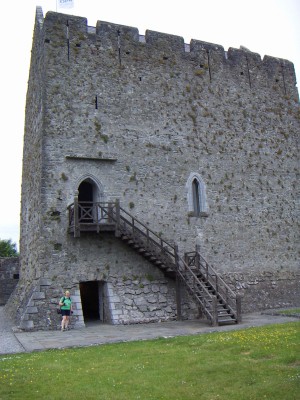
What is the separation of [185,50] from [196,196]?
678 cm

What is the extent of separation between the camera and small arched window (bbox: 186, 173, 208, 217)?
1912 cm

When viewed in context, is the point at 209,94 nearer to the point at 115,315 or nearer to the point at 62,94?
the point at 62,94

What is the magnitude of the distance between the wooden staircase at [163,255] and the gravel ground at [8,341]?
384cm

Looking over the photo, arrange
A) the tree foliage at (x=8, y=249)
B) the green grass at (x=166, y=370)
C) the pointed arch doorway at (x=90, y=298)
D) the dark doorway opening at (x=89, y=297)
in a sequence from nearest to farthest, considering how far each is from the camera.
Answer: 1. the green grass at (x=166, y=370)
2. the pointed arch doorway at (x=90, y=298)
3. the dark doorway opening at (x=89, y=297)
4. the tree foliage at (x=8, y=249)

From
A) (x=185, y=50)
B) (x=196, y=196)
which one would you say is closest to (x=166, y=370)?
(x=196, y=196)

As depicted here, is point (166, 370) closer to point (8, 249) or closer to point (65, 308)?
point (65, 308)

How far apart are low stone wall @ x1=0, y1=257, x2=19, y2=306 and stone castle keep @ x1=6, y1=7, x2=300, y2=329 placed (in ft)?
13.9

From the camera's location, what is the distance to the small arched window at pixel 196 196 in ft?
62.7

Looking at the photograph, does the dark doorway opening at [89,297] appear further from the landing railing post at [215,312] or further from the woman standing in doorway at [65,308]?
the landing railing post at [215,312]

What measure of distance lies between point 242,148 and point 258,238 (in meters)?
4.23

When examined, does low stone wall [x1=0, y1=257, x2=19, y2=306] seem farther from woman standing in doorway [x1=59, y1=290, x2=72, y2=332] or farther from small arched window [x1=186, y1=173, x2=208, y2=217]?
woman standing in doorway [x1=59, y1=290, x2=72, y2=332]

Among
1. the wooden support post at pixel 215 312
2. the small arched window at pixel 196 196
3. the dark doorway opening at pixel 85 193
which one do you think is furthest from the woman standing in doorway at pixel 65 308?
the small arched window at pixel 196 196

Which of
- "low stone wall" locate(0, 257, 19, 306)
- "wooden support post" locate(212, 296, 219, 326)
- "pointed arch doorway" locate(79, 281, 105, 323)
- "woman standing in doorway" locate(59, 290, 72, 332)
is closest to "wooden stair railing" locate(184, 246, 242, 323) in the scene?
"wooden support post" locate(212, 296, 219, 326)

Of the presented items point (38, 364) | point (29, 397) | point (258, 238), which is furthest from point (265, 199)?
point (29, 397)
